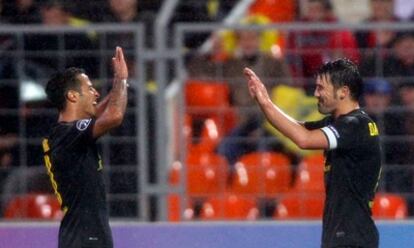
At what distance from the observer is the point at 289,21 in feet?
40.5

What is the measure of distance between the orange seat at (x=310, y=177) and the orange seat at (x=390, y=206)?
371mm

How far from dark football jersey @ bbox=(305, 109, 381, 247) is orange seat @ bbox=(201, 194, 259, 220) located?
5.52 ft

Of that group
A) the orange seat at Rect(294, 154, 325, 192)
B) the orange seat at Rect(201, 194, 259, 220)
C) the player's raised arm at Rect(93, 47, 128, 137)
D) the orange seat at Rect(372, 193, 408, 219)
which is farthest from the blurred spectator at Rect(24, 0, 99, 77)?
the orange seat at Rect(372, 193, 408, 219)

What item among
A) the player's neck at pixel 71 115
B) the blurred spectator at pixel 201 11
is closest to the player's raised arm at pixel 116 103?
the player's neck at pixel 71 115

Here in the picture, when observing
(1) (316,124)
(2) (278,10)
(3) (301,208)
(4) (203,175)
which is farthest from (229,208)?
(2) (278,10)

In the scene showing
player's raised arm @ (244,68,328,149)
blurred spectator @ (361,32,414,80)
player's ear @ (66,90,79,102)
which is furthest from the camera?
blurred spectator @ (361,32,414,80)

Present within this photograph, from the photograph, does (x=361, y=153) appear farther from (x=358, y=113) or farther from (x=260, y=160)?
(x=260, y=160)

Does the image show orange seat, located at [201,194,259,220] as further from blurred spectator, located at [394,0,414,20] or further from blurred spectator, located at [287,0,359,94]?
blurred spectator, located at [394,0,414,20]

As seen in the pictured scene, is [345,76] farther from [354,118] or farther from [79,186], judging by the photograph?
[79,186]

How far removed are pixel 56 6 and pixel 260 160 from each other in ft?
8.30

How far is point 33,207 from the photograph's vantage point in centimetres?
1049

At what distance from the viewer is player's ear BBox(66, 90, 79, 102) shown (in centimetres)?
917

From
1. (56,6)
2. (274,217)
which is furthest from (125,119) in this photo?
(56,6)

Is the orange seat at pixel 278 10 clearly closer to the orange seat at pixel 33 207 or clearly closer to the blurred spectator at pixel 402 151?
the blurred spectator at pixel 402 151
